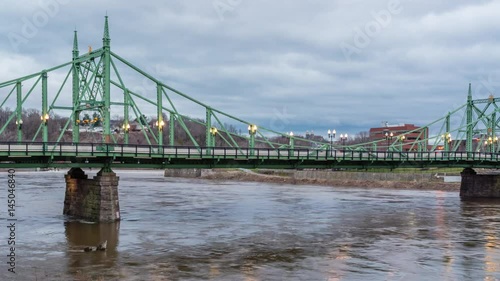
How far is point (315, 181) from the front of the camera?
12788cm

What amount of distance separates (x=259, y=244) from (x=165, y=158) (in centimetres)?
1871

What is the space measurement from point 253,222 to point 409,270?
74.8 feet

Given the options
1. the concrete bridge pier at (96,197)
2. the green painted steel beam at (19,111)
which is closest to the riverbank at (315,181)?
the concrete bridge pier at (96,197)

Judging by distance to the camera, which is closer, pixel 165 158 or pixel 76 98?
pixel 165 158

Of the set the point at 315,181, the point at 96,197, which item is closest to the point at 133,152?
the point at 96,197

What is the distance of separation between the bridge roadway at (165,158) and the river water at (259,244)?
513cm

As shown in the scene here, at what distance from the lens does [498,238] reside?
43969 mm

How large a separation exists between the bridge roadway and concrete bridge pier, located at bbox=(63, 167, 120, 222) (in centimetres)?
178

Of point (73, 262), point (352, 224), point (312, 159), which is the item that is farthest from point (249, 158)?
point (73, 262)

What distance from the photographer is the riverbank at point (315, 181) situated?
106062 millimetres

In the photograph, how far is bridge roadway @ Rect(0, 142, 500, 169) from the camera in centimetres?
4884

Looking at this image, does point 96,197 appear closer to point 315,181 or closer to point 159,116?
point 159,116

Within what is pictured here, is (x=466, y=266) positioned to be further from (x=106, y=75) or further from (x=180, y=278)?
(x=106, y=75)

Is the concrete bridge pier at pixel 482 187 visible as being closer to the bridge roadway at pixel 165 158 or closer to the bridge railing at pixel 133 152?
the bridge roadway at pixel 165 158
